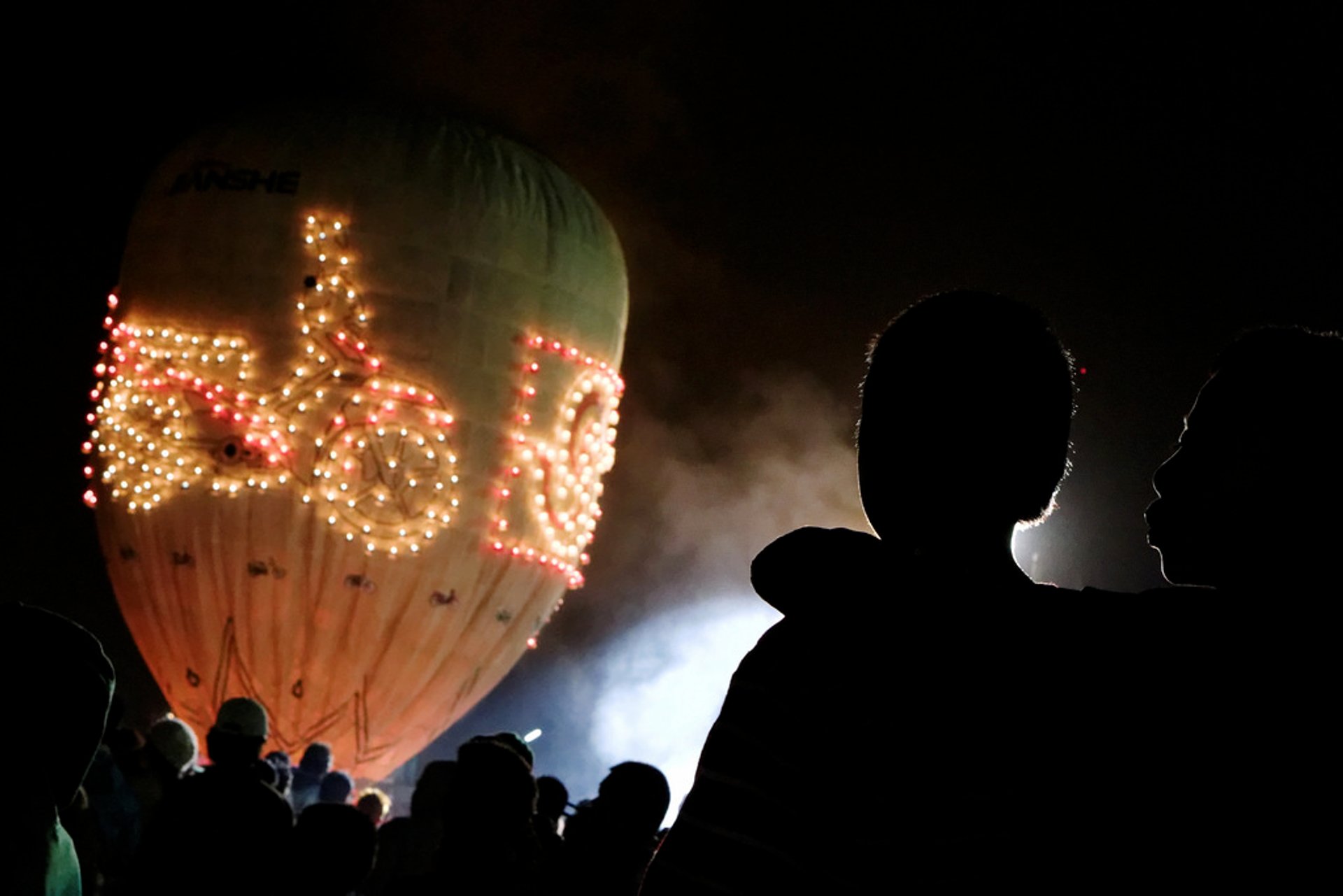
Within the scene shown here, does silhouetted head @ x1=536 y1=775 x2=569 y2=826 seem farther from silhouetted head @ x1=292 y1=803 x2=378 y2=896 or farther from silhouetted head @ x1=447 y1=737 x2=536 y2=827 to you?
silhouetted head @ x1=447 y1=737 x2=536 y2=827

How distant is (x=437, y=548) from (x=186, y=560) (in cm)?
259

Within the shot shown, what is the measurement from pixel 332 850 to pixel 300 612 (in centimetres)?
1016

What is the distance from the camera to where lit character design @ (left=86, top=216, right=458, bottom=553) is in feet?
43.9

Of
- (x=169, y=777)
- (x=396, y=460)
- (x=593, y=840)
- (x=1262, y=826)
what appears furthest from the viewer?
(x=396, y=460)

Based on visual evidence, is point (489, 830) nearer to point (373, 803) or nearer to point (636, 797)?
point (636, 797)

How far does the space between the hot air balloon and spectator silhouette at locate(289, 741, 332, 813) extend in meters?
2.34

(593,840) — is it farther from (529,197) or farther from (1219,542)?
(529,197)

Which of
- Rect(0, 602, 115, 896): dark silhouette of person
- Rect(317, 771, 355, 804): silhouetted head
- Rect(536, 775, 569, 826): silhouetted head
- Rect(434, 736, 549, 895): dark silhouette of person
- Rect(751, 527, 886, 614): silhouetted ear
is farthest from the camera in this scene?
Rect(317, 771, 355, 804): silhouetted head

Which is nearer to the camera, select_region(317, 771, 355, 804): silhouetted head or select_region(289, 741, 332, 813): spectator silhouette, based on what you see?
select_region(317, 771, 355, 804): silhouetted head

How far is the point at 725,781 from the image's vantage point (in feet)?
4.26

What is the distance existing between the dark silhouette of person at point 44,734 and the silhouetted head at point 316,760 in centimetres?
927

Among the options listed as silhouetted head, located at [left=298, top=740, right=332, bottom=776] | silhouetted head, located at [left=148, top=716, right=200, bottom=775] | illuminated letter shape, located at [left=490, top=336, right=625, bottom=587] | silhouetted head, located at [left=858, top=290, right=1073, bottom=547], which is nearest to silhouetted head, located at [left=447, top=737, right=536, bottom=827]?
silhouetted head, located at [left=858, top=290, right=1073, bottom=547]

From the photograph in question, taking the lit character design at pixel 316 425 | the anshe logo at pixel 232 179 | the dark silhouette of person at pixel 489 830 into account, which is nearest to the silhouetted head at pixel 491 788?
the dark silhouette of person at pixel 489 830

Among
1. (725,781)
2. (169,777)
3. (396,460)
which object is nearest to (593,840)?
(725,781)
